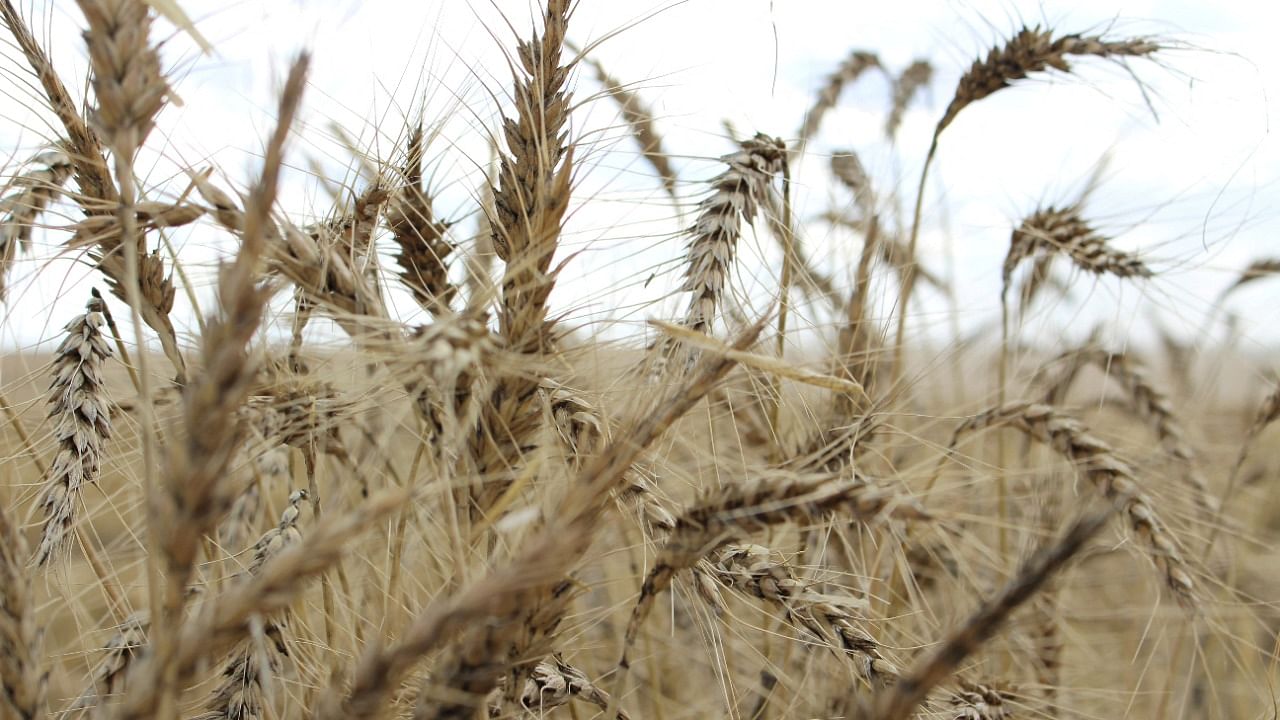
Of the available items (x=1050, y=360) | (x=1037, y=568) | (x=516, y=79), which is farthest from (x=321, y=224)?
(x=1050, y=360)

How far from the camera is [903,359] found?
192 centimetres

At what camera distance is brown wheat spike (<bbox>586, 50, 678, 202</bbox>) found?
114 cm

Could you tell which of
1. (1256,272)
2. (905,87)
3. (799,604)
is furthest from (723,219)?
(905,87)

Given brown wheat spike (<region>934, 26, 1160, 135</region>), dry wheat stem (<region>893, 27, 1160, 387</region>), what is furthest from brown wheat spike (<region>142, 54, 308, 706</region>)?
brown wheat spike (<region>934, 26, 1160, 135</region>)

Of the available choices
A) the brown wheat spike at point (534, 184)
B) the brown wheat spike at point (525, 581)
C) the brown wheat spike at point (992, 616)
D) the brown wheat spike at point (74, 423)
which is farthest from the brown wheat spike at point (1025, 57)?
the brown wheat spike at point (74, 423)

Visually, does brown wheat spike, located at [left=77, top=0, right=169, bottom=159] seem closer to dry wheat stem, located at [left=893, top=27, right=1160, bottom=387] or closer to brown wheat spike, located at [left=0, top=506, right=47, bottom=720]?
brown wheat spike, located at [left=0, top=506, right=47, bottom=720]

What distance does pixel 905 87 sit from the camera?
2.68 m

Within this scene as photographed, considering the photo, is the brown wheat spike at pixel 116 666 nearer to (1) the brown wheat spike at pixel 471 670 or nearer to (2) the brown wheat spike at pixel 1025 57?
(1) the brown wheat spike at pixel 471 670

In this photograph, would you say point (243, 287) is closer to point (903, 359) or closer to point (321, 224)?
point (321, 224)

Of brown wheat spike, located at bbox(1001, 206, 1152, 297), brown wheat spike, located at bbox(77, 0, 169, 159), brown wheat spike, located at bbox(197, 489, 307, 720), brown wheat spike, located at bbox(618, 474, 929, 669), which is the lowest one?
brown wheat spike, located at bbox(197, 489, 307, 720)

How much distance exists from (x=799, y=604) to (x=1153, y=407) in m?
1.48

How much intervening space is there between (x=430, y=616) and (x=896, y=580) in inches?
52.8

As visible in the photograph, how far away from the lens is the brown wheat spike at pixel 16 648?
26.1 inches

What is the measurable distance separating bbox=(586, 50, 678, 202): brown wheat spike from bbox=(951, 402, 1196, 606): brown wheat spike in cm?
68
